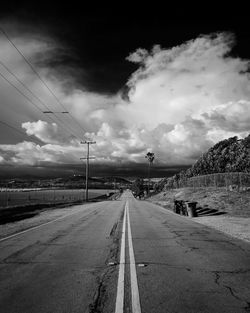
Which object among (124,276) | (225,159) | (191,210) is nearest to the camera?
(124,276)

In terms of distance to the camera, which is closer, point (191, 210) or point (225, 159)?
point (191, 210)

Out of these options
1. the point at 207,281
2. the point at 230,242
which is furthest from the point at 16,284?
the point at 230,242

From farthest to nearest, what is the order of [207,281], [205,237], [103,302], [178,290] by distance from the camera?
[205,237], [207,281], [178,290], [103,302]

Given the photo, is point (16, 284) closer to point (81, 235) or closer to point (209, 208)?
point (81, 235)

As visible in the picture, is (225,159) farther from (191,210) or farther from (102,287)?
(102,287)

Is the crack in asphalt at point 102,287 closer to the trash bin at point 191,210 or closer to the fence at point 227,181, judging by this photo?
the trash bin at point 191,210

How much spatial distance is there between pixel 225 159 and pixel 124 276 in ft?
229

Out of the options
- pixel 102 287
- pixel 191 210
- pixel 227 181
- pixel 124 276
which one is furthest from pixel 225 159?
pixel 102 287

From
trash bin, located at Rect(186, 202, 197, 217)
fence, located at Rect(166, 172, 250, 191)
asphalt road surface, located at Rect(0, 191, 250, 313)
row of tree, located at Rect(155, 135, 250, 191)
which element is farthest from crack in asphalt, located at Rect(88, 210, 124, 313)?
row of tree, located at Rect(155, 135, 250, 191)

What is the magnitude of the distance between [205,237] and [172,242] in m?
2.14

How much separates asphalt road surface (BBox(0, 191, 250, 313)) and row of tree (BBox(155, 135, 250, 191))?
52.5 metres

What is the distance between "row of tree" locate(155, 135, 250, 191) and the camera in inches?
2499

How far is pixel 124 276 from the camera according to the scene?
6.54 meters

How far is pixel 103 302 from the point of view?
502 centimetres
